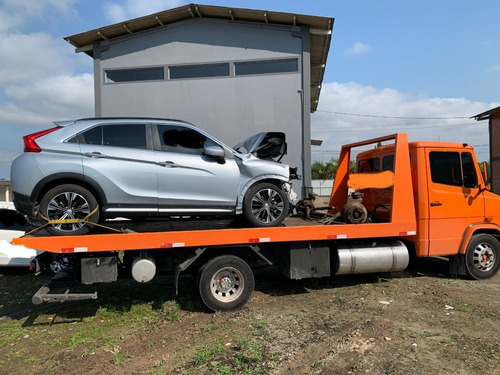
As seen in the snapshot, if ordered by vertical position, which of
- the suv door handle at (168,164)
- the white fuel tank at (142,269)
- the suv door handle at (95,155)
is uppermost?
the suv door handle at (95,155)

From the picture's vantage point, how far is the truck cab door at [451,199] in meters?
6.08

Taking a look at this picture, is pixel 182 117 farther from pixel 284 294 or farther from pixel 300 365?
pixel 300 365

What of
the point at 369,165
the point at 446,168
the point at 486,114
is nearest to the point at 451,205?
the point at 446,168

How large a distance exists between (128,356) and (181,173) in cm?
227

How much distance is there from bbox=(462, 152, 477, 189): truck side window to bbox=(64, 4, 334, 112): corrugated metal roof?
7.02 metres

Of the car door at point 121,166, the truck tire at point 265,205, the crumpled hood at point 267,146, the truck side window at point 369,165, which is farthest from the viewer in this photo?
the truck side window at point 369,165

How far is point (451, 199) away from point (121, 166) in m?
5.30

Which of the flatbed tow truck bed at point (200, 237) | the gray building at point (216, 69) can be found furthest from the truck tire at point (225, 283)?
the gray building at point (216, 69)

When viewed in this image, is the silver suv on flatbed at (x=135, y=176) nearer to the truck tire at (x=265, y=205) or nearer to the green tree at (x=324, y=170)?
the truck tire at (x=265, y=205)

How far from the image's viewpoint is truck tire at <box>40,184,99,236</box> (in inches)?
175

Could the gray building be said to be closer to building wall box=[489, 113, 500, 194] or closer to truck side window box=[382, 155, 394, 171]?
truck side window box=[382, 155, 394, 171]

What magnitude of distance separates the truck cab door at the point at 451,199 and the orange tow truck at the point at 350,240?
0.02 metres

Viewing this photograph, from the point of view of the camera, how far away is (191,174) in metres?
4.98

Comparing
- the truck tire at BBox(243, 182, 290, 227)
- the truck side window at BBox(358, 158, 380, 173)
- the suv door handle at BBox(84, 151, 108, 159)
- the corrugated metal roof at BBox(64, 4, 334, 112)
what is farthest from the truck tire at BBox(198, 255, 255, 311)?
the corrugated metal roof at BBox(64, 4, 334, 112)
